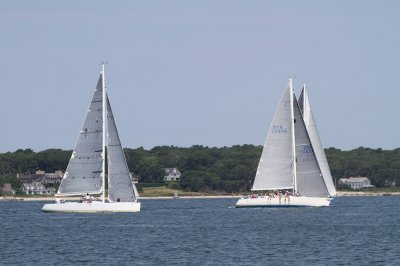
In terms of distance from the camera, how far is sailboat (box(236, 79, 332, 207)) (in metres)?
94.6

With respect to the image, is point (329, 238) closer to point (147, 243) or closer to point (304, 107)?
point (147, 243)

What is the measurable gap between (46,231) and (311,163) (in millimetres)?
29021

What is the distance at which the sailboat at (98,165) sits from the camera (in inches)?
3391

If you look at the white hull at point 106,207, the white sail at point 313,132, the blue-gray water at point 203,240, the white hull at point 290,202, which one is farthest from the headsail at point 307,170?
the white hull at point 106,207

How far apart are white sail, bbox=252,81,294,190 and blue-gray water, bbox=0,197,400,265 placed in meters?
5.52

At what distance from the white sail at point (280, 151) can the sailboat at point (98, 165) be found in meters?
14.4

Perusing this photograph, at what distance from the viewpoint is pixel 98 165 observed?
3391 inches

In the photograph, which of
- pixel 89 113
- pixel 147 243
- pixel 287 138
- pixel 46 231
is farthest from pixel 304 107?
pixel 147 243

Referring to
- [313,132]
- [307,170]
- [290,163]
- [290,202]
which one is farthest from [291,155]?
[313,132]

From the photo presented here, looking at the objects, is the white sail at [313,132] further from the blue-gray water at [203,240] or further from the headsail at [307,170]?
the blue-gray water at [203,240]

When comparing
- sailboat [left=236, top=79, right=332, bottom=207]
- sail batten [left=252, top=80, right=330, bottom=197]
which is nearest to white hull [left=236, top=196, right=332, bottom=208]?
sailboat [left=236, top=79, right=332, bottom=207]

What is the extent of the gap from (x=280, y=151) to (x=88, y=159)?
17885 millimetres

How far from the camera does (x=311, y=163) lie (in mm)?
94438

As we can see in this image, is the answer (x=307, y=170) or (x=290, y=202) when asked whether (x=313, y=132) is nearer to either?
(x=307, y=170)
